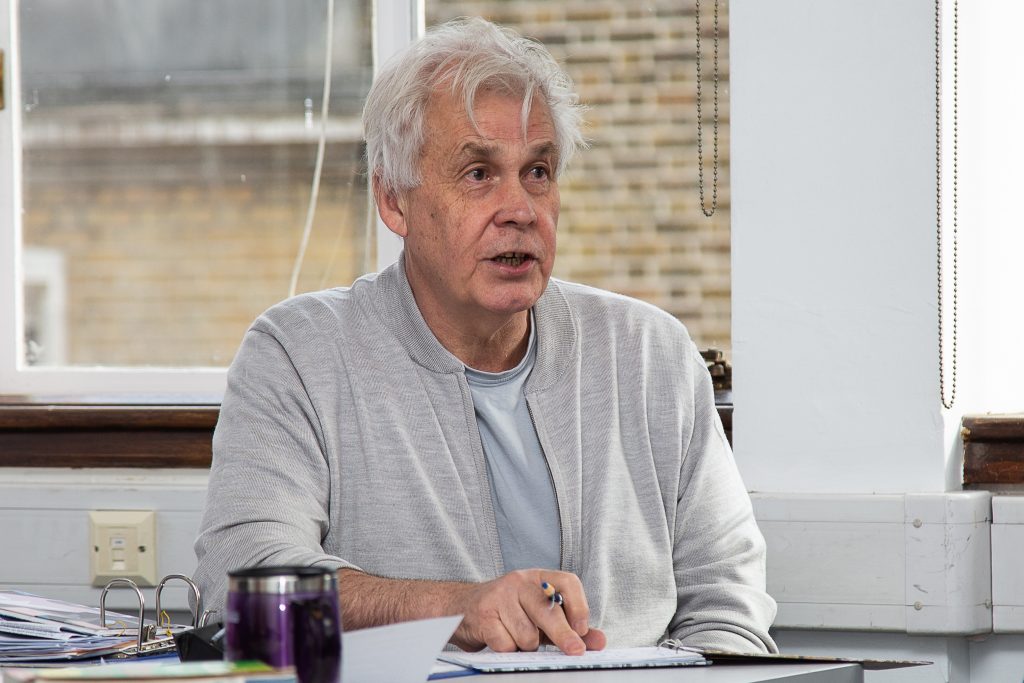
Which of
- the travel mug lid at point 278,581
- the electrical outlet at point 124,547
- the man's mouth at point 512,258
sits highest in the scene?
the man's mouth at point 512,258

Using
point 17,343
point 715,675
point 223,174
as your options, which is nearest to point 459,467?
point 715,675

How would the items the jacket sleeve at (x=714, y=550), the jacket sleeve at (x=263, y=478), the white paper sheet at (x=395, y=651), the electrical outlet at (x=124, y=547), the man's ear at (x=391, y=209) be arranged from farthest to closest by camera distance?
the electrical outlet at (x=124, y=547) → the man's ear at (x=391, y=209) → the jacket sleeve at (x=714, y=550) → the jacket sleeve at (x=263, y=478) → the white paper sheet at (x=395, y=651)

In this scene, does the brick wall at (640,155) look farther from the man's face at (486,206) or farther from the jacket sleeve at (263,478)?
the jacket sleeve at (263,478)

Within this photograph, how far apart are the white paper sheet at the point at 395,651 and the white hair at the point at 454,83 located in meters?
0.86

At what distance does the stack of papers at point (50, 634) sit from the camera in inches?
49.5

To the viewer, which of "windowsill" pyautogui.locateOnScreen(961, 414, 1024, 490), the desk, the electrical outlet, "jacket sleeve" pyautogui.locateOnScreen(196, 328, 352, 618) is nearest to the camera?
the desk

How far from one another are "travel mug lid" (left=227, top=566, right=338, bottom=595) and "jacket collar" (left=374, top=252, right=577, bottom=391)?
0.80m

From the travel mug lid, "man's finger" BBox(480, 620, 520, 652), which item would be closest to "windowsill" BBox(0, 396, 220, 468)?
"man's finger" BBox(480, 620, 520, 652)

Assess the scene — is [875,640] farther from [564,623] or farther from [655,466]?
[564,623]

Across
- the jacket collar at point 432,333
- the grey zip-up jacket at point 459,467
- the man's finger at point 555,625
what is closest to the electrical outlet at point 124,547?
the grey zip-up jacket at point 459,467

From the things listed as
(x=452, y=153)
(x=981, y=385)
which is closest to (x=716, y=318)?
(x=981, y=385)

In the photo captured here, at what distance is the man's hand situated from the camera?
1.23m

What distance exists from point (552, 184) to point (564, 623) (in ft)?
2.43

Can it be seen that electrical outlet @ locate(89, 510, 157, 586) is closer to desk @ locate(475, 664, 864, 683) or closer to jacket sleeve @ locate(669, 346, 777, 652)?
jacket sleeve @ locate(669, 346, 777, 652)
